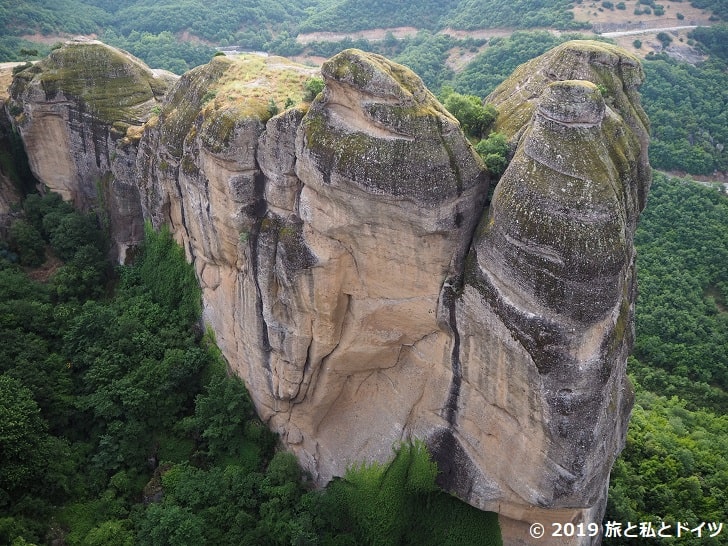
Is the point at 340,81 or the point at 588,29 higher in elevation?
the point at 340,81

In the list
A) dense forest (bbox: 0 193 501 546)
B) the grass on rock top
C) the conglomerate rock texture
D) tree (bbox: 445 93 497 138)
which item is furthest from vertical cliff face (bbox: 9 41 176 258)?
tree (bbox: 445 93 497 138)

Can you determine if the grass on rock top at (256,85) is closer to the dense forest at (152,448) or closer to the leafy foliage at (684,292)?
the dense forest at (152,448)

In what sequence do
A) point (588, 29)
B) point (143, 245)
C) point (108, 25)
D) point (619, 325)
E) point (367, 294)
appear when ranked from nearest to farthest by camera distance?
point (619, 325), point (367, 294), point (143, 245), point (588, 29), point (108, 25)

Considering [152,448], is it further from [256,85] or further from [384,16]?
[384,16]

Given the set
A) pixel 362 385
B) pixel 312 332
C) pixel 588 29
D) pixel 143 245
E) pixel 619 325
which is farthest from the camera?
pixel 588 29

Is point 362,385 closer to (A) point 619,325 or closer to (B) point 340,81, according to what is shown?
(A) point 619,325

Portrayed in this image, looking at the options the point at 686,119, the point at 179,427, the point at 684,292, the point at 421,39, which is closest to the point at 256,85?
the point at 179,427

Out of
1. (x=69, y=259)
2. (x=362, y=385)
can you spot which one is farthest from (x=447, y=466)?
(x=69, y=259)

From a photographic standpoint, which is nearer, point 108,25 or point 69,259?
point 69,259
